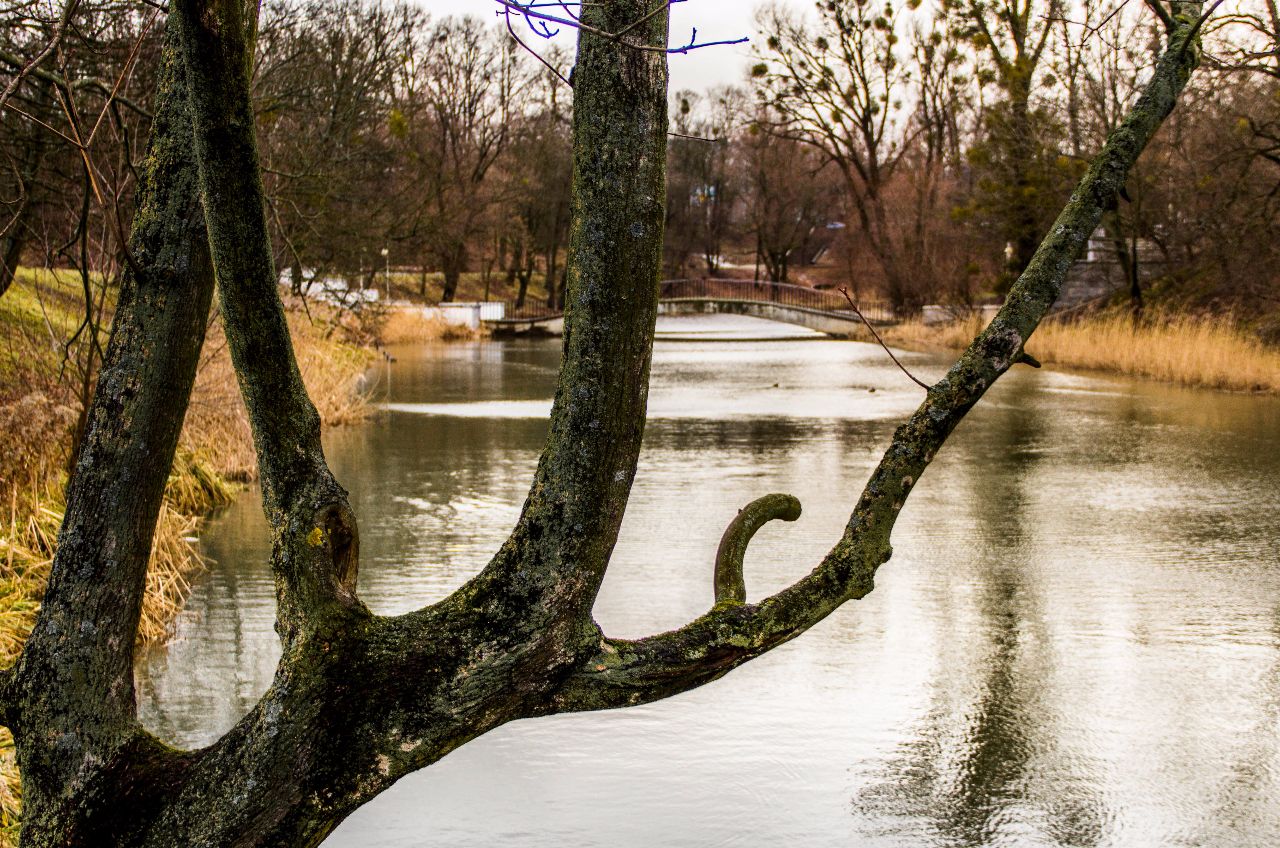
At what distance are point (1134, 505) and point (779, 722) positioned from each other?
6161 millimetres

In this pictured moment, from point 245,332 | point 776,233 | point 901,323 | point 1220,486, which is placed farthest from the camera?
point 776,233

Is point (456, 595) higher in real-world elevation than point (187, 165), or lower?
lower

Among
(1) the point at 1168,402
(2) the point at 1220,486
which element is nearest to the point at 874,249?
(1) the point at 1168,402

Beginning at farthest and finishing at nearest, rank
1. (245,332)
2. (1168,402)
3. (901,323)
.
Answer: (901,323) → (1168,402) → (245,332)

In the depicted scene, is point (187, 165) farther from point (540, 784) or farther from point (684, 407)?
point (684, 407)

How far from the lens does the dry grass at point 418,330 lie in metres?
36.1

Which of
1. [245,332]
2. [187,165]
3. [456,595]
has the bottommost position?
[456,595]

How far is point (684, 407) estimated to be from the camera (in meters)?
19.8

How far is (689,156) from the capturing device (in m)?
65.8

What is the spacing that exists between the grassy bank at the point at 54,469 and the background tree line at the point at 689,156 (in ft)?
2.16

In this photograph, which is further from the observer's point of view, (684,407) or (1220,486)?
(684,407)

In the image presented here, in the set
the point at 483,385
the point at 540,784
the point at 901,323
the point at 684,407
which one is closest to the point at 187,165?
the point at 540,784

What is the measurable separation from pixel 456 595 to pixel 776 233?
201 feet

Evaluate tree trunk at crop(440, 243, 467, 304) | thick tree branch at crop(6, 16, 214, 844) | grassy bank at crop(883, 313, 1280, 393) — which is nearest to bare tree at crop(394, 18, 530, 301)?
tree trunk at crop(440, 243, 467, 304)
